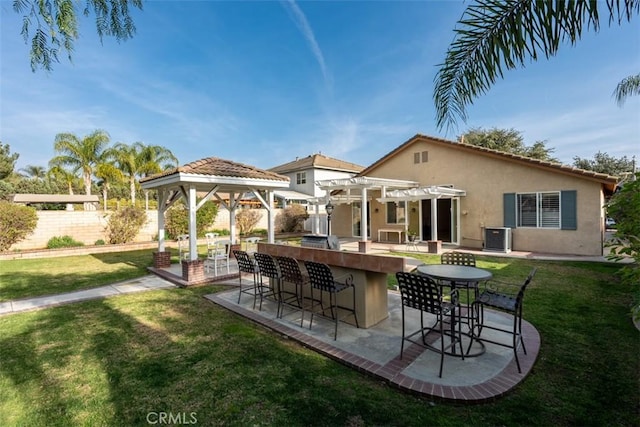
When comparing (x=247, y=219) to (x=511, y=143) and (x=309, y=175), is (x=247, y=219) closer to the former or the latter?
(x=309, y=175)

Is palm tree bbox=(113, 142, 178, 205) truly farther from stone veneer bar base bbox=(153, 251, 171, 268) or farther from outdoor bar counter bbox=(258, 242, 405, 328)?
outdoor bar counter bbox=(258, 242, 405, 328)

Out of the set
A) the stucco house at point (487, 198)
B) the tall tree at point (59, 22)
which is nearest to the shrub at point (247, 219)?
the stucco house at point (487, 198)

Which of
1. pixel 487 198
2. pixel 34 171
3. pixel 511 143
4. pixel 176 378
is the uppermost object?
pixel 34 171

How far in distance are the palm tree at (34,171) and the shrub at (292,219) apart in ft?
210

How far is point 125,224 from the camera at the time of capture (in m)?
17.0

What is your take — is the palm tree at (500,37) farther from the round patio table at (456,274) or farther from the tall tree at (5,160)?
the tall tree at (5,160)

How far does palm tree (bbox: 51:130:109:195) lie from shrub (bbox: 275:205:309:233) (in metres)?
20.8

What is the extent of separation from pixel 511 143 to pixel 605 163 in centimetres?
1442

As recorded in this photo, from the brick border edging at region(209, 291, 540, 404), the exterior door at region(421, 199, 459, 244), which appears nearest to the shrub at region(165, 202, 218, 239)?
the exterior door at region(421, 199, 459, 244)

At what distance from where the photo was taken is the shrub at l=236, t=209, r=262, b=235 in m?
22.6

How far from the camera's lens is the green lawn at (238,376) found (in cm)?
299

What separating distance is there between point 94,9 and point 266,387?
4674 millimetres

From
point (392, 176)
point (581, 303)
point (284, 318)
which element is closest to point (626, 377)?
point (581, 303)

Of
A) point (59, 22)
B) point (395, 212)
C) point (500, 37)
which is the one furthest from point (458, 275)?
point (395, 212)
